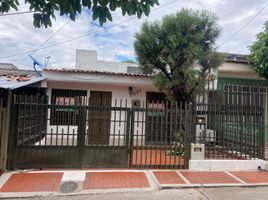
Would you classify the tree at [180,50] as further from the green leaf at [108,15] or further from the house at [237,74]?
the green leaf at [108,15]

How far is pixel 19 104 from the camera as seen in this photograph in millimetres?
8602

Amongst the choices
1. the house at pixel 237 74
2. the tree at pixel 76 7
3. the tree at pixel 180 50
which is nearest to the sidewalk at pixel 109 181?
the tree at pixel 180 50

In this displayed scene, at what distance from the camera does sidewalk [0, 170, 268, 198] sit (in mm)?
7102

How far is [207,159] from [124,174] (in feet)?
8.66

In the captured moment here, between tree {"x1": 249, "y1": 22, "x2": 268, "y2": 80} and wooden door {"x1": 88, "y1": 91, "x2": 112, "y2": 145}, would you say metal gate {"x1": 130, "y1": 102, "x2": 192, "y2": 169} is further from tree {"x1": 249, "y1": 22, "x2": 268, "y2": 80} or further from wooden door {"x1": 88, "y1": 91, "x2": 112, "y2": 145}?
tree {"x1": 249, "y1": 22, "x2": 268, "y2": 80}

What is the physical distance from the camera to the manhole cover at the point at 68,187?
23.3 ft

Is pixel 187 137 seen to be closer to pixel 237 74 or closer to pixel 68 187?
pixel 68 187

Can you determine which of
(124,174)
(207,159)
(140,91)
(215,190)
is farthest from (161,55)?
(215,190)

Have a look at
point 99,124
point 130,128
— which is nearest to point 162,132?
point 130,128

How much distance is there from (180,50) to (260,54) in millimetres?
3585

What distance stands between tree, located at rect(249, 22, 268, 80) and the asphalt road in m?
6.49

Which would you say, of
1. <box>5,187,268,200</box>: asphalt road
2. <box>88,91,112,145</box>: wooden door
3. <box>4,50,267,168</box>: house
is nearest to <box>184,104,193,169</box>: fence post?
<box>4,50,267,168</box>: house

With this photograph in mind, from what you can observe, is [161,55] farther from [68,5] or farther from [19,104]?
[68,5]

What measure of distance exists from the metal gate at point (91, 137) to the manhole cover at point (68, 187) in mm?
1338
